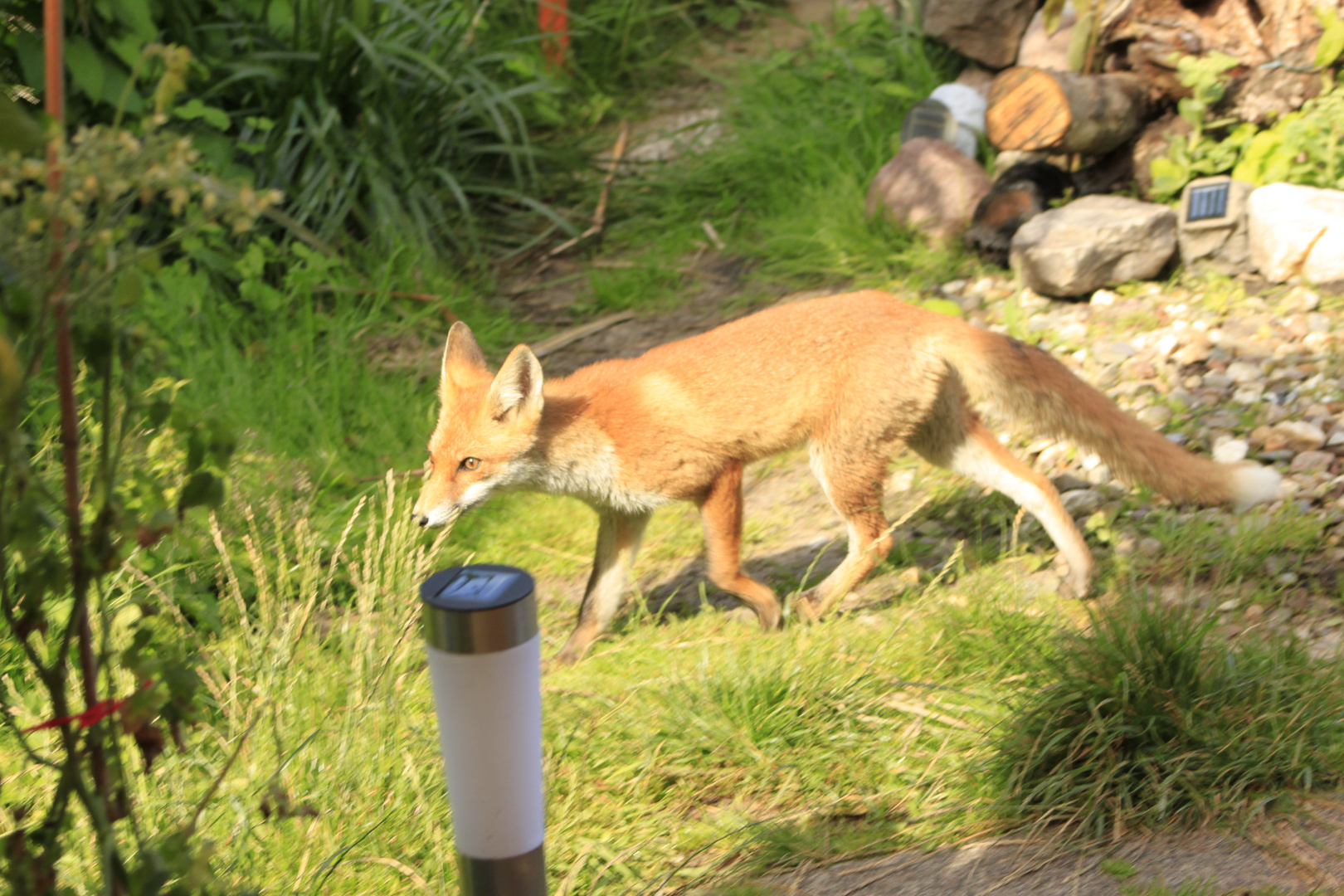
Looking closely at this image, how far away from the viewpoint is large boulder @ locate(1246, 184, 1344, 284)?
492 cm

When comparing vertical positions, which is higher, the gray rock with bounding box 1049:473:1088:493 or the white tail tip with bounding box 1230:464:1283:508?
the white tail tip with bounding box 1230:464:1283:508

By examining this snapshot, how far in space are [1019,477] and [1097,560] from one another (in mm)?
423

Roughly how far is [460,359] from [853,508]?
1573 mm

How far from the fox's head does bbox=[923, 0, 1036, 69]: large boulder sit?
15.0 ft

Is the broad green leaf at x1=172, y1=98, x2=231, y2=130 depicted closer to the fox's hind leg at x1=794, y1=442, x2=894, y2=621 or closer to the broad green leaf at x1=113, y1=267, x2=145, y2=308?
the fox's hind leg at x1=794, y1=442, x2=894, y2=621

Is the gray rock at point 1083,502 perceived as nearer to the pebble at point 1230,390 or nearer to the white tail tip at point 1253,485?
the pebble at point 1230,390

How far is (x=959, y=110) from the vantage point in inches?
262

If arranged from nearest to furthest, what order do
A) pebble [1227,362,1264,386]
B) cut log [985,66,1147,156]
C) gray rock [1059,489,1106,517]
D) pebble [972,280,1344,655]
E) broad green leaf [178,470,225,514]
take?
broad green leaf [178,470,225,514], pebble [972,280,1344,655], gray rock [1059,489,1106,517], pebble [1227,362,1264,386], cut log [985,66,1147,156]

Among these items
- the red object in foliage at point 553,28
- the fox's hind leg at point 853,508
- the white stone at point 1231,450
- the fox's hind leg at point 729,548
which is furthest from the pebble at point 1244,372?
the red object in foliage at point 553,28

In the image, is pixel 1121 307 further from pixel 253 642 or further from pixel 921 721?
pixel 253 642

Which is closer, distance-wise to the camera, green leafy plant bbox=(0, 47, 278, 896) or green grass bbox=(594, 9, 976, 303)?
green leafy plant bbox=(0, 47, 278, 896)

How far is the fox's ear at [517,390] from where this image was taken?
3.79 m

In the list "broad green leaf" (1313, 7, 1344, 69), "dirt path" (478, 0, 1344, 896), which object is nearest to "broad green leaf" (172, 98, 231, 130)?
"dirt path" (478, 0, 1344, 896)

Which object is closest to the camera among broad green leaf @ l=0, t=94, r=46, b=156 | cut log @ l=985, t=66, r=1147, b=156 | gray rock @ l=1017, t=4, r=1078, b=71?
broad green leaf @ l=0, t=94, r=46, b=156
